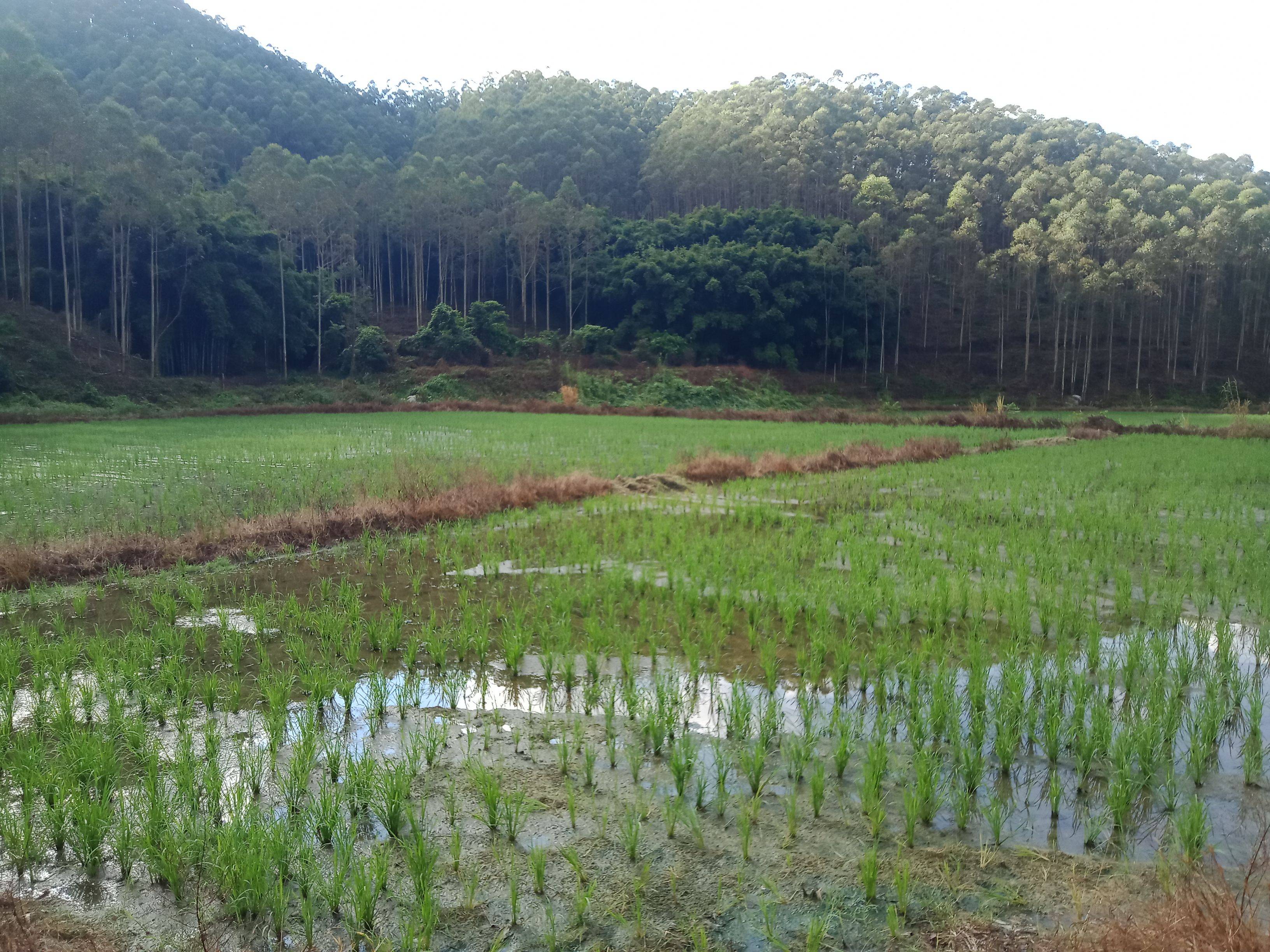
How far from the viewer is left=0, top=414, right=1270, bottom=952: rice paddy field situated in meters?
2.70

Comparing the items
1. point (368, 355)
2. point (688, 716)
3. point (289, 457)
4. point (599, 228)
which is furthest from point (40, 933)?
point (599, 228)

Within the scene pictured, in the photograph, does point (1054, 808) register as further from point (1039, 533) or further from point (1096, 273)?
point (1096, 273)

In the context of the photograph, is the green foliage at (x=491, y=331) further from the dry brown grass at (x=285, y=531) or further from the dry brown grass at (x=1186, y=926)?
the dry brown grass at (x=1186, y=926)

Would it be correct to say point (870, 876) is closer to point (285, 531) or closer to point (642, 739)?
point (642, 739)

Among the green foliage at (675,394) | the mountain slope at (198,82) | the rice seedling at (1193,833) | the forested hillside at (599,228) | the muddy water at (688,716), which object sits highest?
the mountain slope at (198,82)

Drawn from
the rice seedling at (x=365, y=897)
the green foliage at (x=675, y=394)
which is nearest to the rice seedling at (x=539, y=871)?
the rice seedling at (x=365, y=897)

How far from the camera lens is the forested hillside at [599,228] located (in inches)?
1346

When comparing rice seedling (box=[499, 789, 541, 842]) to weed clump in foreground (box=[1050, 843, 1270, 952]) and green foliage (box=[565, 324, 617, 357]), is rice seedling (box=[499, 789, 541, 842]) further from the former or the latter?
green foliage (box=[565, 324, 617, 357])

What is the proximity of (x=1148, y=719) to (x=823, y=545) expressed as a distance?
13.7ft

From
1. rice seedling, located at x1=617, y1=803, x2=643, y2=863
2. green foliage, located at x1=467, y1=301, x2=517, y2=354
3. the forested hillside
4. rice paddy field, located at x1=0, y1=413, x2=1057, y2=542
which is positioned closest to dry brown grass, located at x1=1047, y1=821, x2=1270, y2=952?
rice seedling, located at x1=617, y1=803, x2=643, y2=863

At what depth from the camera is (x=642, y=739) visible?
3943mm

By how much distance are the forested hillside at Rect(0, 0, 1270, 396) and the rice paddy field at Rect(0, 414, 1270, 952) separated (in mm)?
29696

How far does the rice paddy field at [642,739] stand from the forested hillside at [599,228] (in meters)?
29.7

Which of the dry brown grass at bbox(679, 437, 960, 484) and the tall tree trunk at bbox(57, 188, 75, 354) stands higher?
the tall tree trunk at bbox(57, 188, 75, 354)
